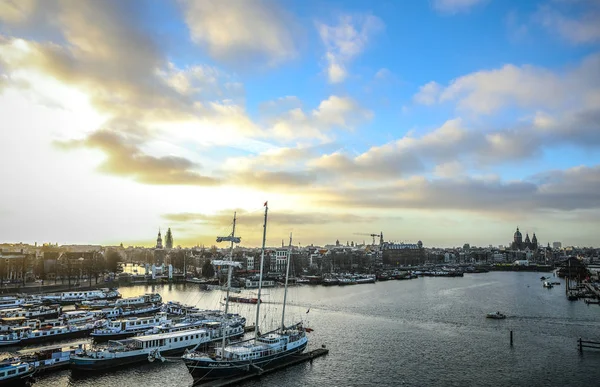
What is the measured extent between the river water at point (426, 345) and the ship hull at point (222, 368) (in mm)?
1357

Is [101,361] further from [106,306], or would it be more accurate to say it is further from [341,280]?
[341,280]

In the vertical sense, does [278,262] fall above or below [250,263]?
above

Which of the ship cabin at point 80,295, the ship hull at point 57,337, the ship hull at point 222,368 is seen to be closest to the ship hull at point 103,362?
the ship hull at point 222,368

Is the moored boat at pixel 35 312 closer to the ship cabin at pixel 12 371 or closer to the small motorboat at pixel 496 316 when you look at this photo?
the ship cabin at pixel 12 371

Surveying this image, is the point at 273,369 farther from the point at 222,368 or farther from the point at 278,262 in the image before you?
the point at 278,262

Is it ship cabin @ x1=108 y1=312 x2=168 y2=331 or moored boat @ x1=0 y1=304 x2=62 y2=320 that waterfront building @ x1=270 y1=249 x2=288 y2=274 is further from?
ship cabin @ x1=108 y1=312 x2=168 y2=331

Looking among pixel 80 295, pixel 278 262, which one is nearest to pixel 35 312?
pixel 80 295

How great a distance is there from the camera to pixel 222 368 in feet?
108

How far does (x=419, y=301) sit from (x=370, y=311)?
56.5 ft

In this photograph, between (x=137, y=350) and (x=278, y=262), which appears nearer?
(x=137, y=350)

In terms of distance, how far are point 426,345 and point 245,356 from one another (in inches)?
820

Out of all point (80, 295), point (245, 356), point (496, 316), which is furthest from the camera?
point (80, 295)

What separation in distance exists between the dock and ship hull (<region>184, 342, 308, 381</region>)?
1.57 feet

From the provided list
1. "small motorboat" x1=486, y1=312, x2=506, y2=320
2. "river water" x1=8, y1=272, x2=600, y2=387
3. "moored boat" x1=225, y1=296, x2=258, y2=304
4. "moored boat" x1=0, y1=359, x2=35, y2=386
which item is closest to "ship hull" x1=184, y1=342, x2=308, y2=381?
"river water" x1=8, y1=272, x2=600, y2=387
